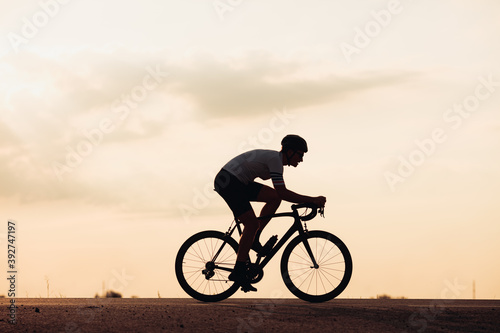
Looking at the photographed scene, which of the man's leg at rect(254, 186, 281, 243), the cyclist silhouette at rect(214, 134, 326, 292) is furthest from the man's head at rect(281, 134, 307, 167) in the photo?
the man's leg at rect(254, 186, 281, 243)

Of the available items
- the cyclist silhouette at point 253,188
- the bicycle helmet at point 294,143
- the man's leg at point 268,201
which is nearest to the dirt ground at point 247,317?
the cyclist silhouette at point 253,188

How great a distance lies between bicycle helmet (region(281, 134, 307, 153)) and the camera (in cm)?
1107

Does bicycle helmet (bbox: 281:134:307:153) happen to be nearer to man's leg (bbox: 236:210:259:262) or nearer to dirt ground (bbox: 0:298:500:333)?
man's leg (bbox: 236:210:259:262)

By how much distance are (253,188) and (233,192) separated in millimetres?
343

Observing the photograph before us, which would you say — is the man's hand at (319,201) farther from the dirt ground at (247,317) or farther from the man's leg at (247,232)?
the dirt ground at (247,317)

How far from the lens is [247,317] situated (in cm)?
961

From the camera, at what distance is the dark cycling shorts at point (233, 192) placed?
36.7 ft

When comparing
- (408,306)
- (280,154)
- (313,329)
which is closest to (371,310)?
(408,306)

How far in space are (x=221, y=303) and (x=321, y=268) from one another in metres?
1.61

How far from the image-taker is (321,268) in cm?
1149

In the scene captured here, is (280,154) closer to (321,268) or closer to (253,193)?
(253,193)

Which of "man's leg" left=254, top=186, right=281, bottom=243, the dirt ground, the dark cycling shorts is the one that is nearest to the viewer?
the dirt ground

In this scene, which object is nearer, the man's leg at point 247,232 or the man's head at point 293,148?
the man's head at point 293,148

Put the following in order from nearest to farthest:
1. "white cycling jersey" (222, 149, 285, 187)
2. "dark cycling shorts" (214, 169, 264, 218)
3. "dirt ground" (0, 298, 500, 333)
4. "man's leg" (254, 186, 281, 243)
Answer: "dirt ground" (0, 298, 500, 333)
"white cycling jersey" (222, 149, 285, 187)
"dark cycling shorts" (214, 169, 264, 218)
"man's leg" (254, 186, 281, 243)
